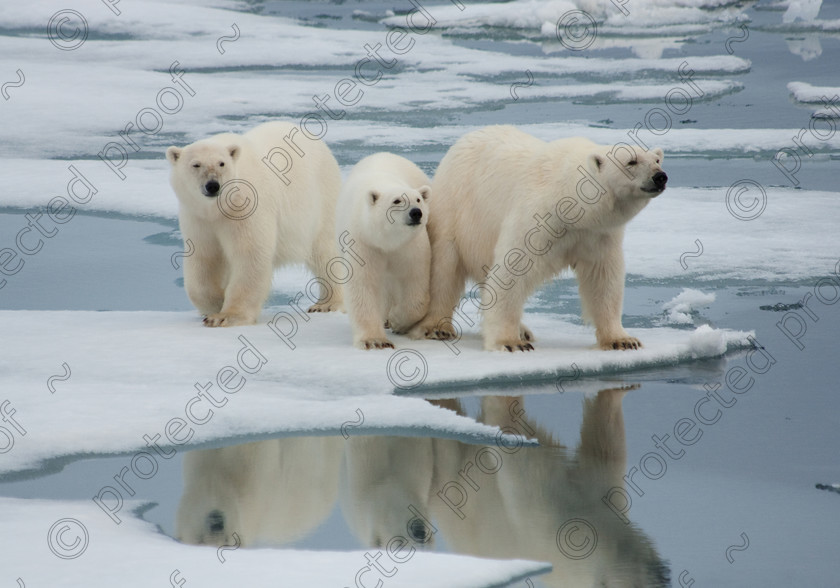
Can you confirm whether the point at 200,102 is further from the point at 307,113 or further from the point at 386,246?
the point at 386,246

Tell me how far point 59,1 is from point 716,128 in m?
14.7

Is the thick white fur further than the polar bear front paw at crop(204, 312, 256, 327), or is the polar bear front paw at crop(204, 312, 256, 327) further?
the polar bear front paw at crop(204, 312, 256, 327)

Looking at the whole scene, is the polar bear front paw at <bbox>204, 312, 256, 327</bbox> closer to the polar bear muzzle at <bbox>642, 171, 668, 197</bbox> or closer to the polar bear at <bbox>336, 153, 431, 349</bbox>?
the polar bear at <bbox>336, 153, 431, 349</bbox>

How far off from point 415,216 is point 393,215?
108mm

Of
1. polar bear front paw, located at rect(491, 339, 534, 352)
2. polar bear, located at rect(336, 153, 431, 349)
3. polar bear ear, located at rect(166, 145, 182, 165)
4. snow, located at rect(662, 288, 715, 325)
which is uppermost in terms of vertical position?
polar bear ear, located at rect(166, 145, 182, 165)

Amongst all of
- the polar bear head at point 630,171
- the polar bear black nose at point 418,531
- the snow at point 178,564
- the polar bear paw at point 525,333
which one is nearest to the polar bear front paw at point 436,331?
the polar bear paw at point 525,333

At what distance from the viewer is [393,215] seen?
5.34 m

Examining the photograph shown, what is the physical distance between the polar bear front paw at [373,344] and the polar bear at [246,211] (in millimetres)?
900

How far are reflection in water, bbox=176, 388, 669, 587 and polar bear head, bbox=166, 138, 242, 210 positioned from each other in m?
1.94

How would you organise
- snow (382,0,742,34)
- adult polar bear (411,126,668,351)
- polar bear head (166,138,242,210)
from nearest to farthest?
adult polar bear (411,126,668,351), polar bear head (166,138,242,210), snow (382,0,742,34)

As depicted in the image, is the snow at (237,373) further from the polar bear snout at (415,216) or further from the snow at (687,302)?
the polar bear snout at (415,216)

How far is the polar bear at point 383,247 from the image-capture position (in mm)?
5387

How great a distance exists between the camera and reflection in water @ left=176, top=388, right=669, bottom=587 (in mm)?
3338

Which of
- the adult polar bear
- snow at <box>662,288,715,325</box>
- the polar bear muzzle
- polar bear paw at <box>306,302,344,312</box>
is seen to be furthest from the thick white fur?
snow at <box>662,288,715,325</box>
